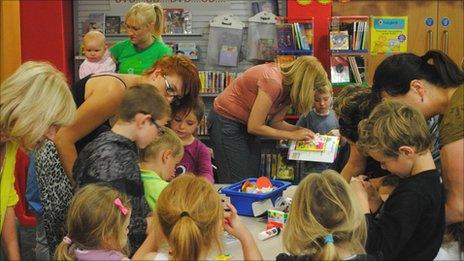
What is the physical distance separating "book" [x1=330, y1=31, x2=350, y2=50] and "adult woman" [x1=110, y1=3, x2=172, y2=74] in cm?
209

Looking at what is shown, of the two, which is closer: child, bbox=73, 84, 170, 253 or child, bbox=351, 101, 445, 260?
child, bbox=351, 101, 445, 260

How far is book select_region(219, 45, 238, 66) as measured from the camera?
687 centimetres

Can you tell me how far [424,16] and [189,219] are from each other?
17.6ft

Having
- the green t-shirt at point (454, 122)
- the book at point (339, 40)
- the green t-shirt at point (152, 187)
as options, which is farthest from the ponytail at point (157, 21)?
the green t-shirt at point (454, 122)

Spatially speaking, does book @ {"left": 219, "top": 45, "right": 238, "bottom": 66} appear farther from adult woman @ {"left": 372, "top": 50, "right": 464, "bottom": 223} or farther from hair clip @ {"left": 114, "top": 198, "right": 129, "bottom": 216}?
hair clip @ {"left": 114, "top": 198, "right": 129, "bottom": 216}

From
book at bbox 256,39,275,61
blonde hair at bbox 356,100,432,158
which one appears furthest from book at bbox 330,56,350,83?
blonde hair at bbox 356,100,432,158

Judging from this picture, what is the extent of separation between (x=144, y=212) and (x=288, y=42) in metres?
4.15

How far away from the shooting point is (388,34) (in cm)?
674

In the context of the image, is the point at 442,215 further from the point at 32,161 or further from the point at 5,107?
the point at 32,161

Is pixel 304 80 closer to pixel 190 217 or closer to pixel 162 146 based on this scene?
pixel 162 146

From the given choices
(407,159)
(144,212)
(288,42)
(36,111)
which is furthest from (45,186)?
(288,42)

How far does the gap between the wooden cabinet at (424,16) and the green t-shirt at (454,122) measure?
448 centimetres

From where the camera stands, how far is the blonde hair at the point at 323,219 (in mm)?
2074

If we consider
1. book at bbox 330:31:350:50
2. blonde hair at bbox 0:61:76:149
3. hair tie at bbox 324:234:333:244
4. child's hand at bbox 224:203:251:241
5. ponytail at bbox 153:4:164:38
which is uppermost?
ponytail at bbox 153:4:164:38
